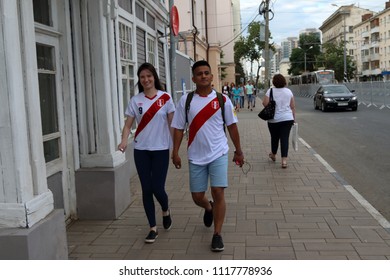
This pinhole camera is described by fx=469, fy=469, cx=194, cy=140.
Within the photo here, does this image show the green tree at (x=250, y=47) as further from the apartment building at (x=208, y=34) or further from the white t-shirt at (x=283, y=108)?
the white t-shirt at (x=283, y=108)

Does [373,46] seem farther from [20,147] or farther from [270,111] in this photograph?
[20,147]

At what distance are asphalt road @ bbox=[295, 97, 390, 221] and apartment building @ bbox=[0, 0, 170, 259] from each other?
11.9 ft

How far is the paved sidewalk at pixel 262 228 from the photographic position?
457cm

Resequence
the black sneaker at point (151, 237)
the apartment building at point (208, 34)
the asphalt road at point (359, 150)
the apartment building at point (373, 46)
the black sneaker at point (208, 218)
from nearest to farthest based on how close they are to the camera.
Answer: the black sneaker at point (151, 237) < the black sneaker at point (208, 218) < the asphalt road at point (359, 150) < the apartment building at point (208, 34) < the apartment building at point (373, 46)

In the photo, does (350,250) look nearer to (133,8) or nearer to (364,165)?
(364,165)

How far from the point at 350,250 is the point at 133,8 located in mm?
6545

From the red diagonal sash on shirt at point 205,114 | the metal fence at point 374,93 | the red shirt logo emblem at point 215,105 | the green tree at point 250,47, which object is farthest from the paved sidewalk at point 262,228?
the green tree at point 250,47

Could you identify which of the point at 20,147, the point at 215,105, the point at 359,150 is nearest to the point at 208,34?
the point at 359,150

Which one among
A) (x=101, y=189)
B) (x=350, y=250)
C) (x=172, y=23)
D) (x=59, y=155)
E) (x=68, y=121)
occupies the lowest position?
(x=350, y=250)

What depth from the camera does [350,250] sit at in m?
4.52

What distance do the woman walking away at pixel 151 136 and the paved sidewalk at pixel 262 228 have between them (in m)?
0.43

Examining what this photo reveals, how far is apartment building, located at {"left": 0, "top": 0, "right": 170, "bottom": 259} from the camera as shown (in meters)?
3.60

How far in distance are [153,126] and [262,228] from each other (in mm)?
1702

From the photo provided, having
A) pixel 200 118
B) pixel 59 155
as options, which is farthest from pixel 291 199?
pixel 59 155
